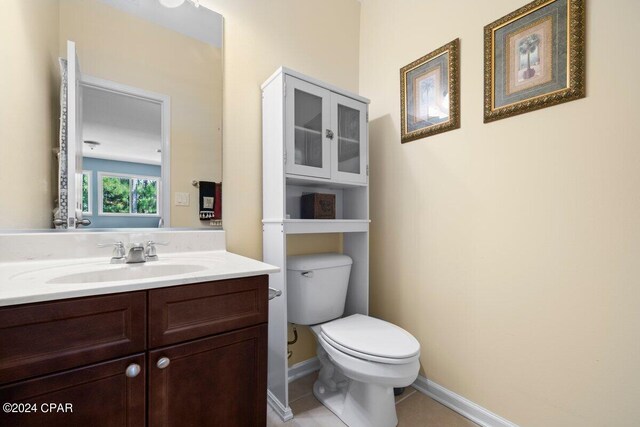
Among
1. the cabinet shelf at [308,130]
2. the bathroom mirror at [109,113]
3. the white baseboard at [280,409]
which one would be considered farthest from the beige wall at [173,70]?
the white baseboard at [280,409]

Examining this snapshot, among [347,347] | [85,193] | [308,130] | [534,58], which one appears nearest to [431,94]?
[534,58]

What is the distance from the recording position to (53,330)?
0.69 m

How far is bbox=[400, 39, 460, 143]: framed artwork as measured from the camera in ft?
4.82

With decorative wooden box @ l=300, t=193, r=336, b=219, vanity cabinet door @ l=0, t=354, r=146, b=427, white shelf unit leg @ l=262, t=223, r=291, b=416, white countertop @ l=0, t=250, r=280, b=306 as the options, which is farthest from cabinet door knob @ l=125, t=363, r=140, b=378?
decorative wooden box @ l=300, t=193, r=336, b=219

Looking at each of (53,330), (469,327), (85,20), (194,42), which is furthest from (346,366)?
(85,20)

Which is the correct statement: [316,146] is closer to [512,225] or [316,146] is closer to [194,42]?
[194,42]

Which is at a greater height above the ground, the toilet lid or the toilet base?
the toilet lid

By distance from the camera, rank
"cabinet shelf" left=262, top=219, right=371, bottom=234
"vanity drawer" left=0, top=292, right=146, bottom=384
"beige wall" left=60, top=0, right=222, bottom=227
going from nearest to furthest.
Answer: "vanity drawer" left=0, top=292, right=146, bottom=384 → "beige wall" left=60, top=0, right=222, bottom=227 → "cabinet shelf" left=262, top=219, right=371, bottom=234

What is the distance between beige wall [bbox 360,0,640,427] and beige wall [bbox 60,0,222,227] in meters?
1.05

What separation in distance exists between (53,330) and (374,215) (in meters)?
1.61

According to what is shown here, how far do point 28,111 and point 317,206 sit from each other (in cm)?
125

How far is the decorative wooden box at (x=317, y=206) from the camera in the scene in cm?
164

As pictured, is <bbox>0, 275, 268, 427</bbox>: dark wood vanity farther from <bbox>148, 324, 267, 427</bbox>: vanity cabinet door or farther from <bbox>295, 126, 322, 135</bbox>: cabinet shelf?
<bbox>295, 126, 322, 135</bbox>: cabinet shelf

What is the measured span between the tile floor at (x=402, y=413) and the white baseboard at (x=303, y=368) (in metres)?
0.10
